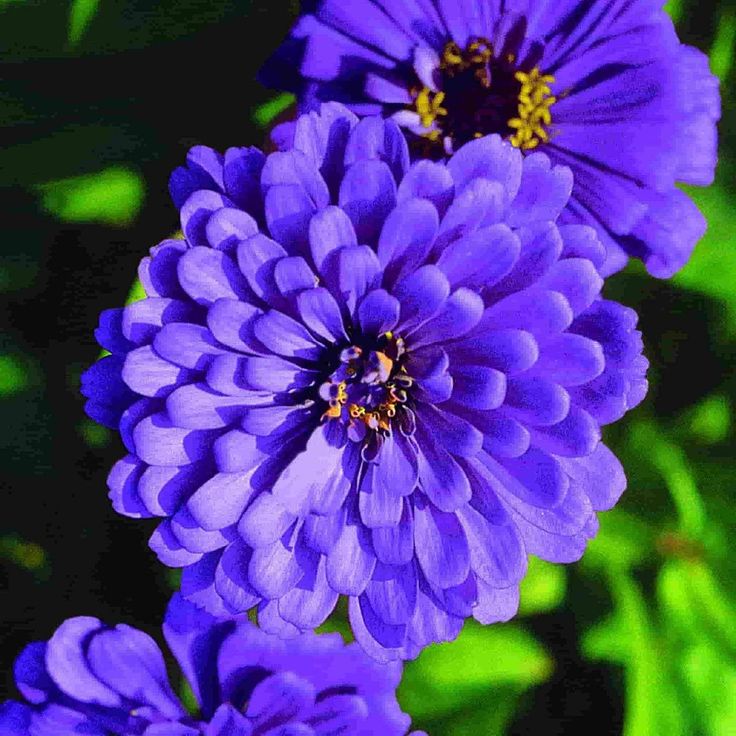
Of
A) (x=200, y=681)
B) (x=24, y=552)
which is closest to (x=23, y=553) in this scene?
(x=24, y=552)

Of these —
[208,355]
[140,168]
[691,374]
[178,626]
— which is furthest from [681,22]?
[178,626]

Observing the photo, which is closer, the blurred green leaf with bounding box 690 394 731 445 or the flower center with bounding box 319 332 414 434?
the flower center with bounding box 319 332 414 434

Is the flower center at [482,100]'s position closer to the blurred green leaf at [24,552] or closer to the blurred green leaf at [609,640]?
the blurred green leaf at [609,640]

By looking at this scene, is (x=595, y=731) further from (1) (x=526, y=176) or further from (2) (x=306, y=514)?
(1) (x=526, y=176)

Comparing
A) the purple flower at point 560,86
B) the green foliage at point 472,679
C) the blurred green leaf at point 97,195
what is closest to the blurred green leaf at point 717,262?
the purple flower at point 560,86

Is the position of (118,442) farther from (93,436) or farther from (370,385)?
(370,385)

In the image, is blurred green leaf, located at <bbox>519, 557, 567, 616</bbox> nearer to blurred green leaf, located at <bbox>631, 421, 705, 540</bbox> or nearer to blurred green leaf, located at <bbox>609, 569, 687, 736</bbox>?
blurred green leaf, located at <bbox>609, 569, 687, 736</bbox>

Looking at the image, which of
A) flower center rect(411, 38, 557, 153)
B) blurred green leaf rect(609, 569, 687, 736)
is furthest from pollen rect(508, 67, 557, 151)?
blurred green leaf rect(609, 569, 687, 736)
